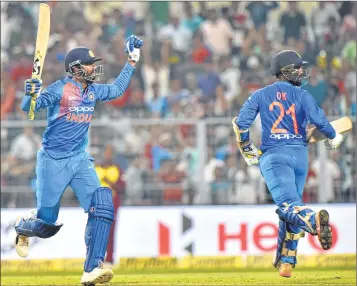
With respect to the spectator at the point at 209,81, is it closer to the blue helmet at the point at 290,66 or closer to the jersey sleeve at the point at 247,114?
the blue helmet at the point at 290,66

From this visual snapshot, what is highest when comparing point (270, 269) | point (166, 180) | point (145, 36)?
point (145, 36)

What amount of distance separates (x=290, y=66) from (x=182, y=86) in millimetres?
7130

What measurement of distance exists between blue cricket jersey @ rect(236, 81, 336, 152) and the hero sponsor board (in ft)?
15.8

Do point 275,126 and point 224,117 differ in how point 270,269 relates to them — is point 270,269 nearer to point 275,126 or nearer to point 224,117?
point 224,117

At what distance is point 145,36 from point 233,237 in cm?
503

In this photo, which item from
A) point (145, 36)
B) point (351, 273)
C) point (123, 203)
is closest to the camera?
point (351, 273)

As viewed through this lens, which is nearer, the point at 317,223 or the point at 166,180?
the point at 317,223

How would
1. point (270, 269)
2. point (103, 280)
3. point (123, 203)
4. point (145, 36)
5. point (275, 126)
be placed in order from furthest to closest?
point (145, 36) < point (123, 203) < point (270, 269) < point (275, 126) < point (103, 280)

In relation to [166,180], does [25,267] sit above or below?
below

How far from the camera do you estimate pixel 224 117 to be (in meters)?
16.5

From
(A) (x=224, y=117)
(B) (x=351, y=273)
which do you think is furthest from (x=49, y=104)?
(A) (x=224, y=117)

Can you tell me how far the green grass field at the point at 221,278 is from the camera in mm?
11945

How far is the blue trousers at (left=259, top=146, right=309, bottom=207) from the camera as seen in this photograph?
35.3 feet

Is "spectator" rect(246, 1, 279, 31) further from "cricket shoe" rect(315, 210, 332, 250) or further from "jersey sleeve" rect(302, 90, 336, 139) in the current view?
"cricket shoe" rect(315, 210, 332, 250)
